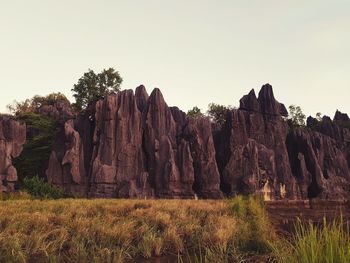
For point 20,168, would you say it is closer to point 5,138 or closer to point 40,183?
point 5,138

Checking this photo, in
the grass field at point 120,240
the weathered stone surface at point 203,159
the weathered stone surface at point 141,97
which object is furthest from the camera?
the weathered stone surface at point 141,97

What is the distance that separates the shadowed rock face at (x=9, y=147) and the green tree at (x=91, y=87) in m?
18.8

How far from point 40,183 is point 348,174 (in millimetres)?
50905

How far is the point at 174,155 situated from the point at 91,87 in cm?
2608

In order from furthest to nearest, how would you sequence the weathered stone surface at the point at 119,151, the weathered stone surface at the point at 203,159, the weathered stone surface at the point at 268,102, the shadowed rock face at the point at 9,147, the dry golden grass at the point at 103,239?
1. the weathered stone surface at the point at 268,102
2. the weathered stone surface at the point at 203,159
3. the shadowed rock face at the point at 9,147
4. the weathered stone surface at the point at 119,151
5. the dry golden grass at the point at 103,239

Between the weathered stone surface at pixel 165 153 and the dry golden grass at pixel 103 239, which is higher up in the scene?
the weathered stone surface at pixel 165 153

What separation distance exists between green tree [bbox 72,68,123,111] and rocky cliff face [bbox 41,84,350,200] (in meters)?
14.1

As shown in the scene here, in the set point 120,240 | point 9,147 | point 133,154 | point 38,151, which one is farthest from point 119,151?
point 120,240

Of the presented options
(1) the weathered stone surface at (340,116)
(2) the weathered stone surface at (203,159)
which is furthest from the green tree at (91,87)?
(1) the weathered stone surface at (340,116)

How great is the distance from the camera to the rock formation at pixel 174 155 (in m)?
45.6

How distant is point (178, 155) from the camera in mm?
49719

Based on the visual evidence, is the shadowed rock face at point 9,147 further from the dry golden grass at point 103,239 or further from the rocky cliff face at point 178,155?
the dry golden grass at point 103,239

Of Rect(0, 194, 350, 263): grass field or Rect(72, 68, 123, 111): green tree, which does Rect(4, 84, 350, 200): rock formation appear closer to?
Rect(72, 68, 123, 111): green tree

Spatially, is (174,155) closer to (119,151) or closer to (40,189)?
(119,151)
